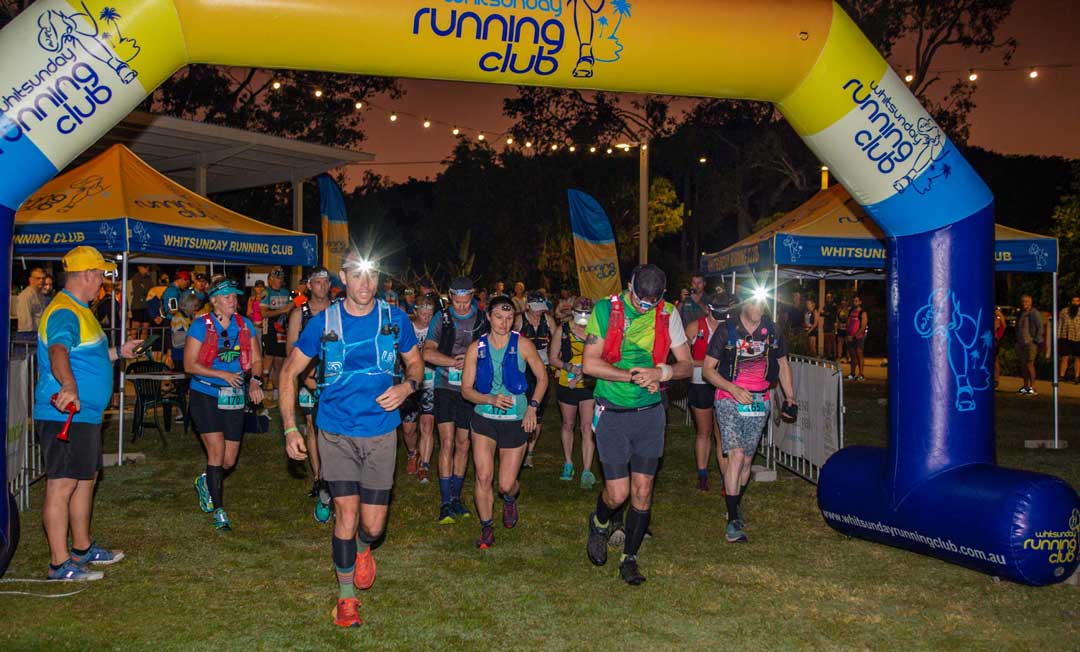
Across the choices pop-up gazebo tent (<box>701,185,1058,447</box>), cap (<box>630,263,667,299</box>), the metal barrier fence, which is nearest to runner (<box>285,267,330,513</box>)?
cap (<box>630,263,667,299</box>)

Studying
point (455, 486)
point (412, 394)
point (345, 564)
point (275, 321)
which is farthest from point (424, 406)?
point (275, 321)

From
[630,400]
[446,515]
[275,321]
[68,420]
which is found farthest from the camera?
[275,321]

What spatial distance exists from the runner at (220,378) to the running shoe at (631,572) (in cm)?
317

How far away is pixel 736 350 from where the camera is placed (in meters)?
7.33

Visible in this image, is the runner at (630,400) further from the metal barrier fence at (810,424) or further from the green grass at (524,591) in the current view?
the metal barrier fence at (810,424)

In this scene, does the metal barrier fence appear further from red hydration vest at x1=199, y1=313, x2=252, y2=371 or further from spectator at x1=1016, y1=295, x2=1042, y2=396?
spectator at x1=1016, y1=295, x2=1042, y2=396

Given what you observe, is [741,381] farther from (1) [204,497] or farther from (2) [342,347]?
(1) [204,497]

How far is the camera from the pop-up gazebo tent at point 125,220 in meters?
9.63

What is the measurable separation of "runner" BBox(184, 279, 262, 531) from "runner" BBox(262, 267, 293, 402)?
4.81 meters

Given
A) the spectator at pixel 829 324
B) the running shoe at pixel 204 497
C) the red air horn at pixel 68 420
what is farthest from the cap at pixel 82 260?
the spectator at pixel 829 324

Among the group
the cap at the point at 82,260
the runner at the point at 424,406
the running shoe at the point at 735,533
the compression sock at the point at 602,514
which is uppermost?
the cap at the point at 82,260

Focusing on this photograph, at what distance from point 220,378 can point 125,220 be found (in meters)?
3.46

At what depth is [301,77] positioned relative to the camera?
34750 mm

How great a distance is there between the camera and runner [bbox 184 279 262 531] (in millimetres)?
7074
